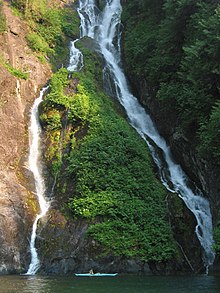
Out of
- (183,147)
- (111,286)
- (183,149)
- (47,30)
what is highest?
(47,30)

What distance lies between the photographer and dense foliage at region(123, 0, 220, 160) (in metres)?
17.8

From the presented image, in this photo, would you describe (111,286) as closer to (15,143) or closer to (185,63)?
(185,63)

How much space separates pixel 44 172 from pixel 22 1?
16319mm

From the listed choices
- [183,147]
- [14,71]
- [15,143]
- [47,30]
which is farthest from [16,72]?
[183,147]

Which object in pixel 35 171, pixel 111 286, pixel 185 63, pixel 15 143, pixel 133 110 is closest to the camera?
pixel 111 286

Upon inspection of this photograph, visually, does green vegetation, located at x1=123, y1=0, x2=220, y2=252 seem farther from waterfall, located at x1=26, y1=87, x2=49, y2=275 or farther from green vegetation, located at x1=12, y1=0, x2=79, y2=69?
waterfall, located at x1=26, y1=87, x2=49, y2=275

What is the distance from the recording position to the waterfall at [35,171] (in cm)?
1795

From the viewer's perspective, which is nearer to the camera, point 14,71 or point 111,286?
point 111,286

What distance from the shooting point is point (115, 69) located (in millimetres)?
30047

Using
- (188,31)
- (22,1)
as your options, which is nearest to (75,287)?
(188,31)

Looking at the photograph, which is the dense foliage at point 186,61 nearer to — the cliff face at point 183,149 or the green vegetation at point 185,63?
the green vegetation at point 185,63

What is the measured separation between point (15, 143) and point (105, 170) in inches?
217

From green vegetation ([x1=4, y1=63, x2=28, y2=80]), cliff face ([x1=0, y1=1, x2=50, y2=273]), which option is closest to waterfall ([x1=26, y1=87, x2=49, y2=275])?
cliff face ([x1=0, y1=1, x2=50, y2=273])

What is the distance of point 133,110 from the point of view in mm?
26656
